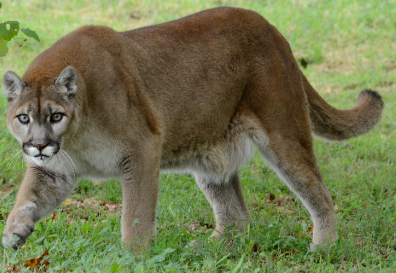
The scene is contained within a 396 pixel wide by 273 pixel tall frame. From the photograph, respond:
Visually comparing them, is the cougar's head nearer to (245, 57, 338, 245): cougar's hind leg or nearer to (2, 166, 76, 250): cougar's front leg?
(2, 166, 76, 250): cougar's front leg

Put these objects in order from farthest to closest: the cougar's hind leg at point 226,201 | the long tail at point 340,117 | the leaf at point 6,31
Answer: the long tail at point 340,117 < the cougar's hind leg at point 226,201 < the leaf at point 6,31

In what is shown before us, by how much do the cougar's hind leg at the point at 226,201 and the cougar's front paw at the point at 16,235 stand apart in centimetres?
170

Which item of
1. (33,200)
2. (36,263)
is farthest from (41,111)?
(36,263)

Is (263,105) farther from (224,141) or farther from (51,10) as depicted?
(51,10)

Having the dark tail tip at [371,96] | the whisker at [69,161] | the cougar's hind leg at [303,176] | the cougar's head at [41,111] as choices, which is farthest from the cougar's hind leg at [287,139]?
the cougar's head at [41,111]

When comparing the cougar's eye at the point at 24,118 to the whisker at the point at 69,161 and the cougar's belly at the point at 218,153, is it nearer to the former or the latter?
the whisker at the point at 69,161

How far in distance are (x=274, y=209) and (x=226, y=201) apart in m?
0.65

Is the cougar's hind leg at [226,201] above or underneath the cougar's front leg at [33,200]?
underneath

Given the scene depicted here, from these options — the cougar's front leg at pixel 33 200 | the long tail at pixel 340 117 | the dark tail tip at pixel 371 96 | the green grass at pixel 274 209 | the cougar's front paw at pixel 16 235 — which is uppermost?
the dark tail tip at pixel 371 96

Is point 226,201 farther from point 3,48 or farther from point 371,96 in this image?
point 3,48

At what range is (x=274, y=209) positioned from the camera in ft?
18.6

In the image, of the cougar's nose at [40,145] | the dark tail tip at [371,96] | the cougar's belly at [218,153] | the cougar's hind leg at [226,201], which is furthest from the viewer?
the dark tail tip at [371,96]

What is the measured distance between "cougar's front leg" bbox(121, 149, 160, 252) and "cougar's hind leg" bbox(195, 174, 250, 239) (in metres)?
1.00

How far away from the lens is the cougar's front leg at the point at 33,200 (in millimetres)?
4109
